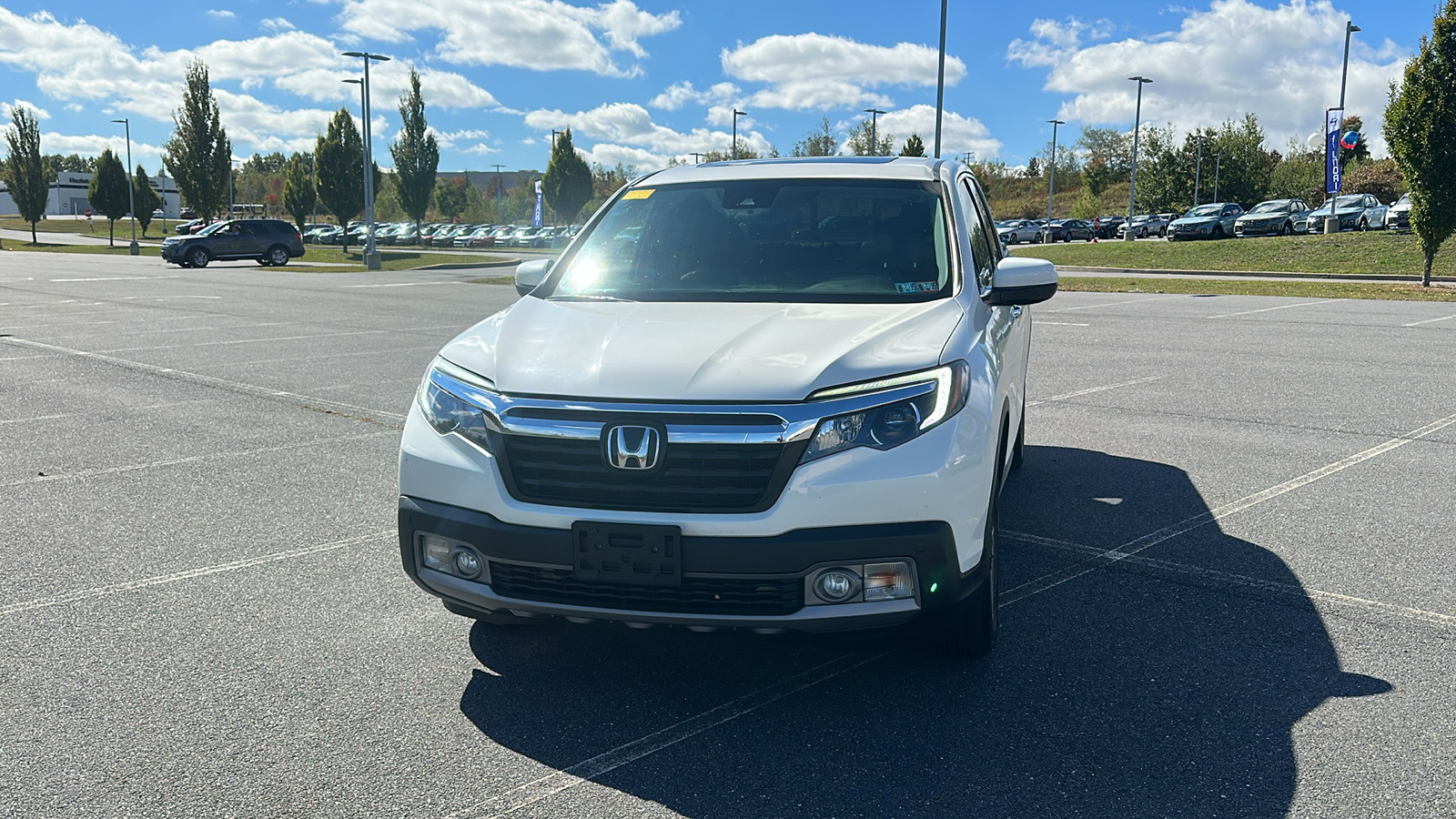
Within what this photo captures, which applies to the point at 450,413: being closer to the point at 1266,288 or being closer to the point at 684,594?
the point at 684,594

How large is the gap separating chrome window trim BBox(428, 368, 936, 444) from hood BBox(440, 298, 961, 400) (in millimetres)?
30

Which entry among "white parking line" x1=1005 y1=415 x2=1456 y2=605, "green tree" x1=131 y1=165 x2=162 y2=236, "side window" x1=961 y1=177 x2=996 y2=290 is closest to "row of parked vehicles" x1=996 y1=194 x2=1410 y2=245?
"white parking line" x1=1005 y1=415 x2=1456 y2=605

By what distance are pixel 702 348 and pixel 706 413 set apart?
353mm

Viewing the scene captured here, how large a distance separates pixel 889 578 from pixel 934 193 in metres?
2.11

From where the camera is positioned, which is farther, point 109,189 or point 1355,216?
point 109,189

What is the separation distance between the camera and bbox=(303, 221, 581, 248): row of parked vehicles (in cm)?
6625

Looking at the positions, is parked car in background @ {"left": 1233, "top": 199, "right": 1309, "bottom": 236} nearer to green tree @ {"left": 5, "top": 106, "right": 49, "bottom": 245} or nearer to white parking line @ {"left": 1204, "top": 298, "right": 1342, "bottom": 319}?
white parking line @ {"left": 1204, "top": 298, "right": 1342, "bottom": 319}

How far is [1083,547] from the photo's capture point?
5328 millimetres

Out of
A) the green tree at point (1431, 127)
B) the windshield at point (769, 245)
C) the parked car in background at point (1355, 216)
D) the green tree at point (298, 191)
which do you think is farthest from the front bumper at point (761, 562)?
the green tree at point (298, 191)

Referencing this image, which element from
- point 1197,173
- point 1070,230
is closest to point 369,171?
point 1070,230

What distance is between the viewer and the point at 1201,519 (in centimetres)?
587

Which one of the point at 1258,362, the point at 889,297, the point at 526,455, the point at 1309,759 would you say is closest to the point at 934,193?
the point at 889,297

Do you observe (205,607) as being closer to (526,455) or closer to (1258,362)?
(526,455)

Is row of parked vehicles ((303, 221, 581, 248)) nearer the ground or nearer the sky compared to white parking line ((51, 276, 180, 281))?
nearer the sky
